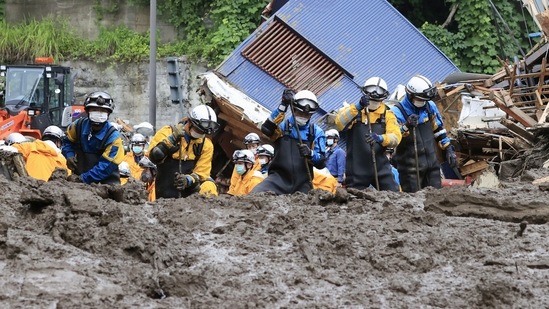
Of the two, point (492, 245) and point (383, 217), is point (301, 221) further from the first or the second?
point (492, 245)

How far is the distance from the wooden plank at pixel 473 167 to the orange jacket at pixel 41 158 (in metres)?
6.57

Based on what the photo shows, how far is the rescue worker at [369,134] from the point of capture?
12.7 m

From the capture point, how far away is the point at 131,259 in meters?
7.09

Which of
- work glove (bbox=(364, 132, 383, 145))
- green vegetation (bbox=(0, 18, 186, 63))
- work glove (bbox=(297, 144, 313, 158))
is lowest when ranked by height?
work glove (bbox=(297, 144, 313, 158))

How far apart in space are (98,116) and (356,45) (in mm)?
11075

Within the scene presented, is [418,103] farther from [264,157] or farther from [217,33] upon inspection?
[217,33]

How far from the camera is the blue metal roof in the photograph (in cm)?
2162

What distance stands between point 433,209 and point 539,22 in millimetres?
10116

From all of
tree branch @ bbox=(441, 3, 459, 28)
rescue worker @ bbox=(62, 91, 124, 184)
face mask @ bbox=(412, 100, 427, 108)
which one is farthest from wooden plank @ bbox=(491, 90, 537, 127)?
tree branch @ bbox=(441, 3, 459, 28)

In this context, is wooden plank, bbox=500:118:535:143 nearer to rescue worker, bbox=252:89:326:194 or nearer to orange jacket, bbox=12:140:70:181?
rescue worker, bbox=252:89:326:194

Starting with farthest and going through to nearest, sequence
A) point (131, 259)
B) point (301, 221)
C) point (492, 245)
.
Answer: point (301, 221), point (492, 245), point (131, 259)

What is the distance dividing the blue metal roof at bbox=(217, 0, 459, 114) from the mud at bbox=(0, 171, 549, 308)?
12693mm

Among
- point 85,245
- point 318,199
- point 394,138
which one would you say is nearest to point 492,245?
point 318,199

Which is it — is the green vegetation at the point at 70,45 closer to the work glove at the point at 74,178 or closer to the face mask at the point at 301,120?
the face mask at the point at 301,120
